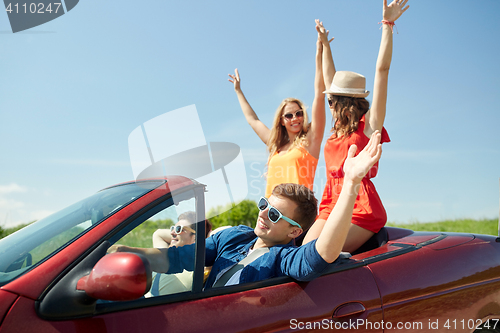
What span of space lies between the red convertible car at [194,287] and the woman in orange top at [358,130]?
0.26 meters

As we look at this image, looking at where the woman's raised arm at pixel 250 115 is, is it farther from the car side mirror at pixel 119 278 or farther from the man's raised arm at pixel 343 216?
the car side mirror at pixel 119 278

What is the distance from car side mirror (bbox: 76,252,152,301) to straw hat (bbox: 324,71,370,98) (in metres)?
2.27

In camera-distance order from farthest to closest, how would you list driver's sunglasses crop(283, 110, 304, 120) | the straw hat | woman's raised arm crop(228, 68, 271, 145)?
woman's raised arm crop(228, 68, 271, 145) → driver's sunglasses crop(283, 110, 304, 120) → the straw hat

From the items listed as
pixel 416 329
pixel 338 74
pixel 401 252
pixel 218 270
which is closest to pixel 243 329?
pixel 218 270

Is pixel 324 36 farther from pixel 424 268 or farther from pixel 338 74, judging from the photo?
pixel 424 268

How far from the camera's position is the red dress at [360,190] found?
8.35 ft

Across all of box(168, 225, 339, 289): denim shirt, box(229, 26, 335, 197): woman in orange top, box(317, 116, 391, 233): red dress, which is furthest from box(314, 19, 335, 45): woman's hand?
box(168, 225, 339, 289): denim shirt

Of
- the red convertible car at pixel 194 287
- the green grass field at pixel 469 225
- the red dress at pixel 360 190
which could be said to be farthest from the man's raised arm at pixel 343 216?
the green grass field at pixel 469 225

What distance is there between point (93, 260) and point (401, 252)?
174cm

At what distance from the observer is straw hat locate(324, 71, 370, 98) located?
2.93 m

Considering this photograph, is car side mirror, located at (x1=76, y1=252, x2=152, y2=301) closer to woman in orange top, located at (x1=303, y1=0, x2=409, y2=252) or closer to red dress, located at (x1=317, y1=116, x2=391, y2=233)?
woman in orange top, located at (x1=303, y1=0, x2=409, y2=252)

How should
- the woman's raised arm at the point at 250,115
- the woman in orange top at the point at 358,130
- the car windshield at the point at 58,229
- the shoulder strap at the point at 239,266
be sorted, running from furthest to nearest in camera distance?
1. the woman's raised arm at the point at 250,115
2. the woman in orange top at the point at 358,130
3. the shoulder strap at the point at 239,266
4. the car windshield at the point at 58,229

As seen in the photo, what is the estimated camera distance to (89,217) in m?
1.66

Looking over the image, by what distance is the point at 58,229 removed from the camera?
1.62 meters
